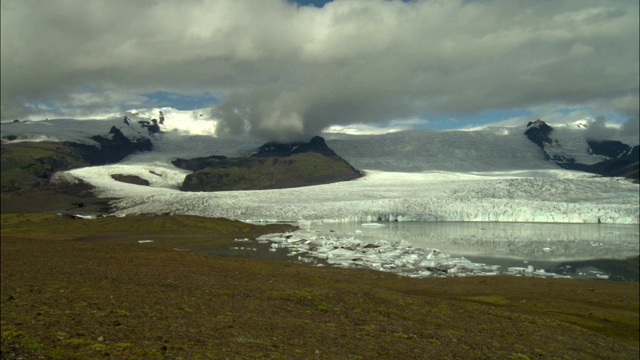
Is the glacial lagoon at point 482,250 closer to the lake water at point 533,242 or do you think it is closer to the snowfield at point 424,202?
the lake water at point 533,242

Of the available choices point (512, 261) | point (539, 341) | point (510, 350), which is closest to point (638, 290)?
point (512, 261)

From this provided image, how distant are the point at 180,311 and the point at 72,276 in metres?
8.59

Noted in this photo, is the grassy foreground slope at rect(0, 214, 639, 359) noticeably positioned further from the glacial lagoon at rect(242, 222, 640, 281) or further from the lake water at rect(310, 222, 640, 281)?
the lake water at rect(310, 222, 640, 281)

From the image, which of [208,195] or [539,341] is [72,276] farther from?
[208,195]

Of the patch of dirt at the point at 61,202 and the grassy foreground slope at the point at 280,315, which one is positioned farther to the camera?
the patch of dirt at the point at 61,202

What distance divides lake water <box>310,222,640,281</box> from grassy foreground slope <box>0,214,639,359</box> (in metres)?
9.17

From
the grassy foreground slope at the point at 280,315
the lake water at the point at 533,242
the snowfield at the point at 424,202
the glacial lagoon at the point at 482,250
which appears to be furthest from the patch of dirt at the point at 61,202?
the grassy foreground slope at the point at 280,315

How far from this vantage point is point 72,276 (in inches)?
811

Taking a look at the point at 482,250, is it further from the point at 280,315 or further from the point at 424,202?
the point at 424,202

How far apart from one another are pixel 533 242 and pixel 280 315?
44504 millimetres

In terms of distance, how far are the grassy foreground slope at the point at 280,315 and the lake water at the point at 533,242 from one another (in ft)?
30.1

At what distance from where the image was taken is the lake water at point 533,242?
38.6 m

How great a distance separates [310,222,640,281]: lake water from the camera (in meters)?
38.6

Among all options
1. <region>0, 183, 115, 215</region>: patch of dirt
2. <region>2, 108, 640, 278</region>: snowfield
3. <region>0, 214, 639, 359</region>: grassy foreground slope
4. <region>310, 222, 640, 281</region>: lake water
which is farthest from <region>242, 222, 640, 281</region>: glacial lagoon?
<region>0, 183, 115, 215</region>: patch of dirt
